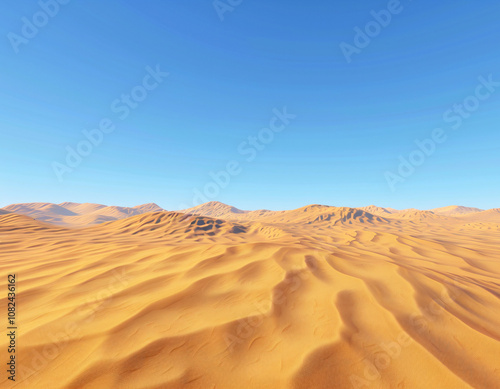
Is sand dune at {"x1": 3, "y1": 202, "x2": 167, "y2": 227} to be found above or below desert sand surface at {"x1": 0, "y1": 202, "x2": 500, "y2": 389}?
above

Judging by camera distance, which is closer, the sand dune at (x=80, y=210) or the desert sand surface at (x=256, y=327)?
the desert sand surface at (x=256, y=327)

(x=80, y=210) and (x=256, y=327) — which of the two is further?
(x=80, y=210)

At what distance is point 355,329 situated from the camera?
1910 mm

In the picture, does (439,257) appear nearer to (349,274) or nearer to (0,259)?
(349,274)

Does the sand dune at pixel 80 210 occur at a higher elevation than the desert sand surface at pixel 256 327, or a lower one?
higher

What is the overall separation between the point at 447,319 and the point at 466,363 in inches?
23.7

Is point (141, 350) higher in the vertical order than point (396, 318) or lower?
lower

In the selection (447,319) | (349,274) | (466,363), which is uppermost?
(349,274)

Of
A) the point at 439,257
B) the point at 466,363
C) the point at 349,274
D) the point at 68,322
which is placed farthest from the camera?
the point at 439,257

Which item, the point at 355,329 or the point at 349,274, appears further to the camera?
the point at 349,274

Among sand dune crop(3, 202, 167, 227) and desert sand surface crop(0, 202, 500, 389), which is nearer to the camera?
desert sand surface crop(0, 202, 500, 389)

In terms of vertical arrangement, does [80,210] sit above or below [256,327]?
above

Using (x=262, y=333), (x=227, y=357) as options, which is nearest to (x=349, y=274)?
(x=262, y=333)

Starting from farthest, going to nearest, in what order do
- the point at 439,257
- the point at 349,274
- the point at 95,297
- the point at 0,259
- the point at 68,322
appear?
the point at 439,257 → the point at 0,259 → the point at 349,274 → the point at 95,297 → the point at 68,322
